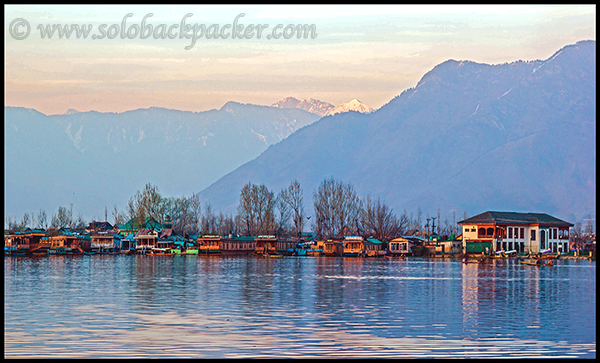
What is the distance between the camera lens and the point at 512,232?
136 metres

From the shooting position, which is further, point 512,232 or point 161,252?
point 161,252

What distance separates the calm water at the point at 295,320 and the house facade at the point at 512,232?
76.4 meters

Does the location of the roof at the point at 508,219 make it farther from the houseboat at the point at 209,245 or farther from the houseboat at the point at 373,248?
the houseboat at the point at 209,245

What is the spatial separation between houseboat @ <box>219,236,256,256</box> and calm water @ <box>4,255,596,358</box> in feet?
302

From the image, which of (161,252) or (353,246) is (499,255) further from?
(161,252)

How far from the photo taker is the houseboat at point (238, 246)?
15088cm

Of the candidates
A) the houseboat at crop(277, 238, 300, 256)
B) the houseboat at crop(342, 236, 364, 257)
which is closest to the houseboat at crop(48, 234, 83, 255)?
the houseboat at crop(277, 238, 300, 256)

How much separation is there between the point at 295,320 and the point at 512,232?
106868mm

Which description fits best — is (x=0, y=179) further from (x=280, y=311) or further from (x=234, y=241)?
(x=234, y=241)

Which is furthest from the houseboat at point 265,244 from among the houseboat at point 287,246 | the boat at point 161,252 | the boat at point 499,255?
the boat at point 499,255

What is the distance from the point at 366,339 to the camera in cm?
2931

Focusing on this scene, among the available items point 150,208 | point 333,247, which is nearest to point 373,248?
point 333,247

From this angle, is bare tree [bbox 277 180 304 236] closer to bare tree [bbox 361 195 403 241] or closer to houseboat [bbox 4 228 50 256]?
bare tree [bbox 361 195 403 241]

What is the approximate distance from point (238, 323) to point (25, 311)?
1115 cm
